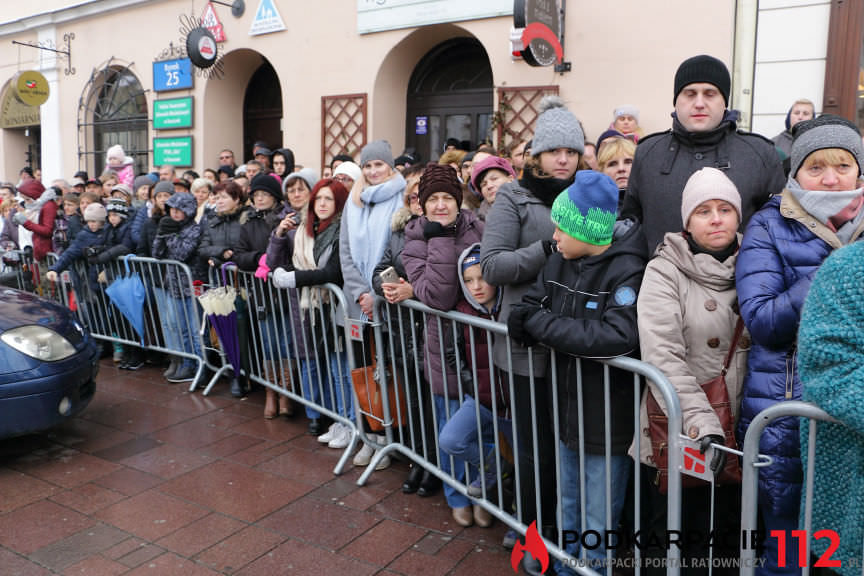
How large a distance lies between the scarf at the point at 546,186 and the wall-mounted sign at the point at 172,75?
424 inches

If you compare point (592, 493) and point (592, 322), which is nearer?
point (592, 322)

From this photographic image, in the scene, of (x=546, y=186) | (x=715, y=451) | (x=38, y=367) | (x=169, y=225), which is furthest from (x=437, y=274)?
(x=169, y=225)

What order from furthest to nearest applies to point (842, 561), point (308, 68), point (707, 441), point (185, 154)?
point (185, 154), point (308, 68), point (707, 441), point (842, 561)

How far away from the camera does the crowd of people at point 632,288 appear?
2307 mm

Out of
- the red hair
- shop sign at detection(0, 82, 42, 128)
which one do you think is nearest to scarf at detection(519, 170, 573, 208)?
the red hair

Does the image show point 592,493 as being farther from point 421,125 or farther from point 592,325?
point 421,125

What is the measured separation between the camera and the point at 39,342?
446cm

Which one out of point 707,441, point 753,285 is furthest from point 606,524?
point 753,285

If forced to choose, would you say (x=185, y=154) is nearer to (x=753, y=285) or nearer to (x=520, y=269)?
(x=520, y=269)

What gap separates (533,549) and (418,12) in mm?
8168

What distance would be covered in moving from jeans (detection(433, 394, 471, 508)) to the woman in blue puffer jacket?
1.56 metres

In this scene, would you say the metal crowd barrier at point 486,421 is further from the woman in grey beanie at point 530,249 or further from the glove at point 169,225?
the glove at point 169,225

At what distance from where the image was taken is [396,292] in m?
3.78

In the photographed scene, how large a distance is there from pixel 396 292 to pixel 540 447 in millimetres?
1233
